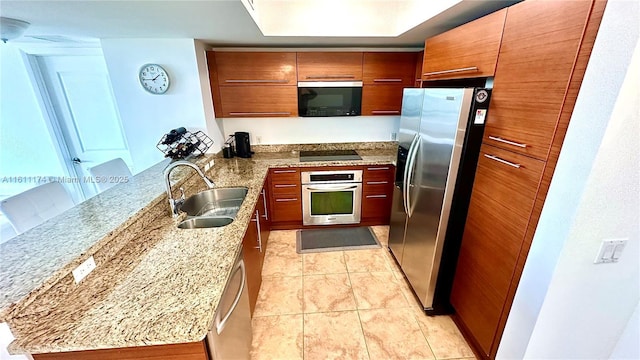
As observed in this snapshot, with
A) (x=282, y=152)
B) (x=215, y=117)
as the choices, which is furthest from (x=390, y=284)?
(x=215, y=117)

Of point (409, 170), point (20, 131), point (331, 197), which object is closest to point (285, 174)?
point (331, 197)

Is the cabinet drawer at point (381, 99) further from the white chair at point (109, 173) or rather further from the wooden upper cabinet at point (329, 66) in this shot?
the white chair at point (109, 173)

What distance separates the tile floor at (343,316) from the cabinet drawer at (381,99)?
1679mm

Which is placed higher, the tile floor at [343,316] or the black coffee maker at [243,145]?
the black coffee maker at [243,145]

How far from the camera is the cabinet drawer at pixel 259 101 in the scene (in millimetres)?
2801

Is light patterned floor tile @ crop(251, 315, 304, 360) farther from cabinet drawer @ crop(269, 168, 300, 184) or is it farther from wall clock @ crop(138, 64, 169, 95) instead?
wall clock @ crop(138, 64, 169, 95)

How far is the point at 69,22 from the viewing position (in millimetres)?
1724

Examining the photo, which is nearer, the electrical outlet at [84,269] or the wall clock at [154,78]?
the electrical outlet at [84,269]

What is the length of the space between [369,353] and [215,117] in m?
2.69

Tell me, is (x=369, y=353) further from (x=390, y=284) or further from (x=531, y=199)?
(x=531, y=199)

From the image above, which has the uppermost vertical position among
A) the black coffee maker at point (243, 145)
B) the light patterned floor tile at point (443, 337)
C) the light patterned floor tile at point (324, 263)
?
the black coffee maker at point (243, 145)

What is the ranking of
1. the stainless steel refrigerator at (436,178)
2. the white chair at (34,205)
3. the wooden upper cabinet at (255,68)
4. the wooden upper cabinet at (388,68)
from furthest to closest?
the wooden upper cabinet at (388,68) → the wooden upper cabinet at (255,68) → the white chair at (34,205) → the stainless steel refrigerator at (436,178)

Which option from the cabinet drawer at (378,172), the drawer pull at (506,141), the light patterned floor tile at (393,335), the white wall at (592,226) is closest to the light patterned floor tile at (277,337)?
the light patterned floor tile at (393,335)

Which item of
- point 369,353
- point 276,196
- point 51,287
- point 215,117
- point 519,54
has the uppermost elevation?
point 519,54
